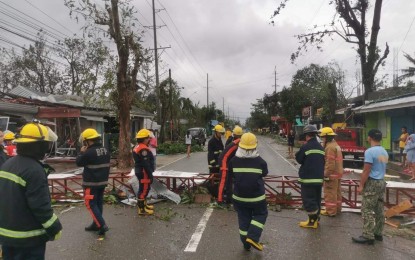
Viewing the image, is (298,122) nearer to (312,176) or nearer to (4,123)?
(4,123)

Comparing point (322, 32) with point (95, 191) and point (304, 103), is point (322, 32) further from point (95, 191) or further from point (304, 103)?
point (95, 191)

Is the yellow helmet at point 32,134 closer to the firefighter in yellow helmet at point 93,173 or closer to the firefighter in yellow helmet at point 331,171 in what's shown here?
the firefighter in yellow helmet at point 93,173

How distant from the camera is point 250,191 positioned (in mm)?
5414

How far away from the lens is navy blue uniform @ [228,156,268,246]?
17.8 feet

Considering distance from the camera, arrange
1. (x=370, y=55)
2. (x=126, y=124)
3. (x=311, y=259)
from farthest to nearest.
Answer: (x=370, y=55) → (x=126, y=124) → (x=311, y=259)

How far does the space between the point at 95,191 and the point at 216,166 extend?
3659 mm

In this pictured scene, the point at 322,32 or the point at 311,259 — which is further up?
the point at 322,32

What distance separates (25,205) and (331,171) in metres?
5.89

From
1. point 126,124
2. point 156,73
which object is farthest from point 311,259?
point 156,73

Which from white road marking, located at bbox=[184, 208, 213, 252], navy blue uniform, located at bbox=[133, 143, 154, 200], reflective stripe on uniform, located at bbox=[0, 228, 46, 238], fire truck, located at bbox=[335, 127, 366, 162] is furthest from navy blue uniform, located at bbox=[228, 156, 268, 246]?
fire truck, located at bbox=[335, 127, 366, 162]

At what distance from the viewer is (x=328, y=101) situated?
37.7m

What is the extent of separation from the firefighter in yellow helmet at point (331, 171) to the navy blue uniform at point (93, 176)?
14.0 feet

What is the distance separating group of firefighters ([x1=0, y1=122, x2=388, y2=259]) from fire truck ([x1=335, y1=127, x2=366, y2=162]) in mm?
11055

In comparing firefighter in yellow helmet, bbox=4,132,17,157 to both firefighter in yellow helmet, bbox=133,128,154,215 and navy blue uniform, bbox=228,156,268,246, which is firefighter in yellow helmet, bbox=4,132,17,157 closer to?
firefighter in yellow helmet, bbox=133,128,154,215
